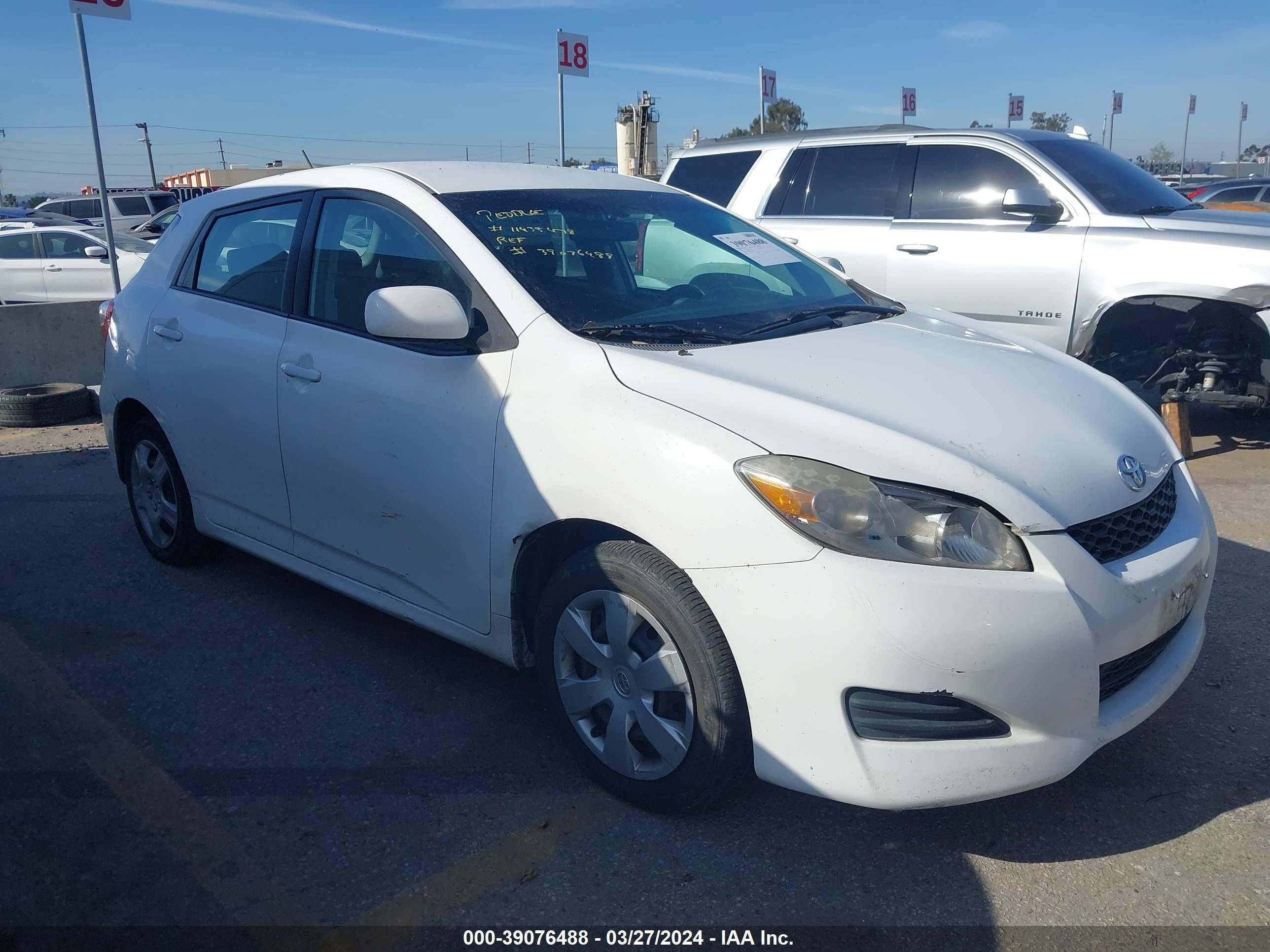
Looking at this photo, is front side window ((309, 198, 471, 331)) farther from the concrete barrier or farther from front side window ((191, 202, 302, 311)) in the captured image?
the concrete barrier

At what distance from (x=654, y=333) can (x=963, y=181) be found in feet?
14.7

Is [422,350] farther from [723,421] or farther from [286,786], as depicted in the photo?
[286,786]

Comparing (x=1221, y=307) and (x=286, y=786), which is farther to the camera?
(x=1221, y=307)

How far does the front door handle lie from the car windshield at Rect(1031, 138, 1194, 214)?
16.1 ft

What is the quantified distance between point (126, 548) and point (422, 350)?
2.73 meters

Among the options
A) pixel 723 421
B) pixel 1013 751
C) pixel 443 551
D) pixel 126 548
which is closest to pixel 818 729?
pixel 1013 751

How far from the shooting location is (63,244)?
14594 millimetres

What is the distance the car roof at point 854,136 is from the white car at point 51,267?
9.60 m

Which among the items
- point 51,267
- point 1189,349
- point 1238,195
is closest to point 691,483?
point 1189,349

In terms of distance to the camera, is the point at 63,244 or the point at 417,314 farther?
the point at 63,244

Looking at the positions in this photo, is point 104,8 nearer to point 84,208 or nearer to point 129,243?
point 129,243

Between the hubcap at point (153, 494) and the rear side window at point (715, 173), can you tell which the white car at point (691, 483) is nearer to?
the hubcap at point (153, 494)

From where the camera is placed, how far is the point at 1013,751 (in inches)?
94.8

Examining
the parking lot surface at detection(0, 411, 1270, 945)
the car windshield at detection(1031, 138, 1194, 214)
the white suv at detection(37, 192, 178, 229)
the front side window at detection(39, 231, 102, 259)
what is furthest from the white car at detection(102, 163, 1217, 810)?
the white suv at detection(37, 192, 178, 229)
